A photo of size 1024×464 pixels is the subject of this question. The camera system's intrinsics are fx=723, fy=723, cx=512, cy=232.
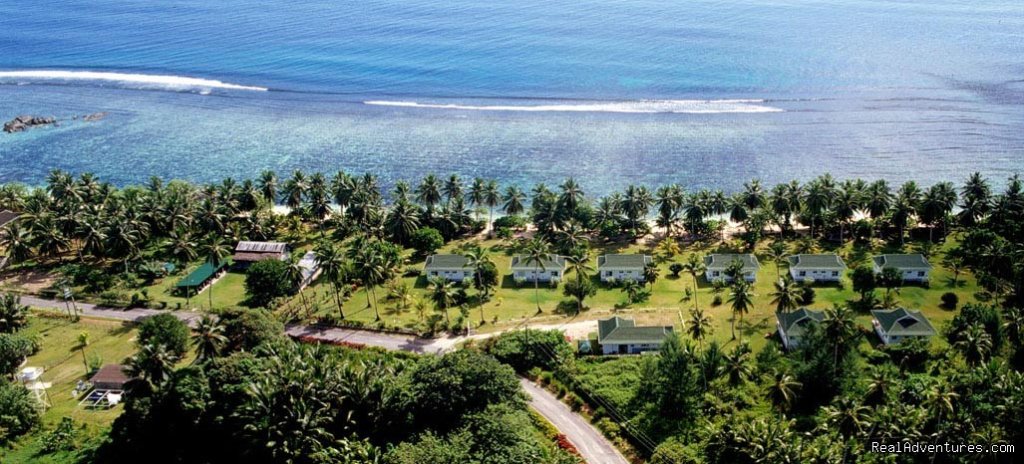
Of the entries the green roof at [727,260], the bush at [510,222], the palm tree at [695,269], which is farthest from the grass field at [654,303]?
the bush at [510,222]

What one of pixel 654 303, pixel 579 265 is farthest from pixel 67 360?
pixel 654 303

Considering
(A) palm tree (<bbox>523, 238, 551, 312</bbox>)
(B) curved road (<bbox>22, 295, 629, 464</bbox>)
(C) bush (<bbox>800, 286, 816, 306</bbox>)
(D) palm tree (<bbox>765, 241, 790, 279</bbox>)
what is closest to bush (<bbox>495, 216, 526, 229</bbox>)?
(A) palm tree (<bbox>523, 238, 551, 312</bbox>)

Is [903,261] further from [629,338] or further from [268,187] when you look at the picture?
[268,187]

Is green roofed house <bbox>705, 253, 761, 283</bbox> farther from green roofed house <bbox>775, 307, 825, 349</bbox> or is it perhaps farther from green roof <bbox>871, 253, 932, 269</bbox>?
green roof <bbox>871, 253, 932, 269</bbox>

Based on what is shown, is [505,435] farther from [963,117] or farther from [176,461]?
[963,117]

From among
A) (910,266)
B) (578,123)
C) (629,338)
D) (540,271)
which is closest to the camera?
(629,338)

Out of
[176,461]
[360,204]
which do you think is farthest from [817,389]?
[360,204]
